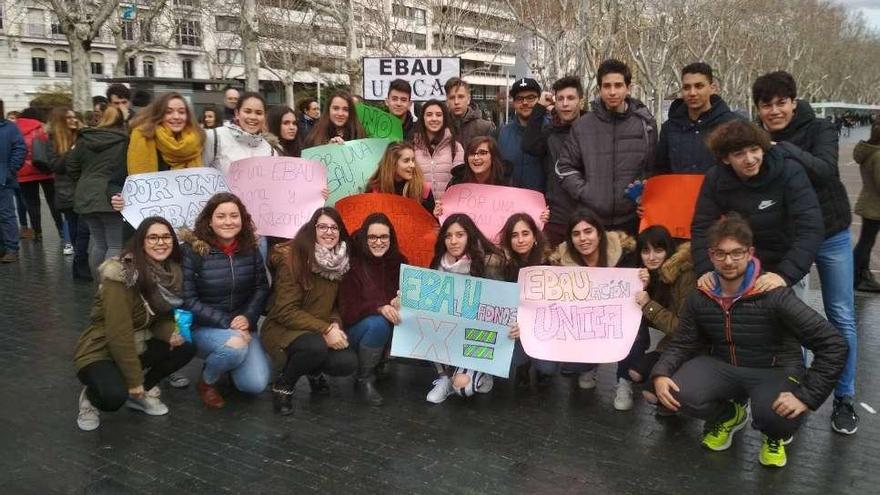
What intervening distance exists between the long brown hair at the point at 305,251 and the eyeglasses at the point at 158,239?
776 mm

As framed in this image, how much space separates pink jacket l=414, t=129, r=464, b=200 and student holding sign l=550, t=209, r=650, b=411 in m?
1.34

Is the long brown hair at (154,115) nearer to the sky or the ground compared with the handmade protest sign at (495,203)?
nearer to the sky

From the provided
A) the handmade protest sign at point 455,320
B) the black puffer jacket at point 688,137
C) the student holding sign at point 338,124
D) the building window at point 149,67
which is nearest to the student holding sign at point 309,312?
the handmade protest sign at point 455,320

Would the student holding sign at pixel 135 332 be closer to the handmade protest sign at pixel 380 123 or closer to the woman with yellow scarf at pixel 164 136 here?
the woman with yellow scarf at pixel 164 136

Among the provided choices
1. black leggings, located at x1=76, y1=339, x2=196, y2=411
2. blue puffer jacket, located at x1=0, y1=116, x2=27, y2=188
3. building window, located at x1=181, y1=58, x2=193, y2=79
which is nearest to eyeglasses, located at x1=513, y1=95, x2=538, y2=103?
black leggings, located at x1=76, y1=339, x2=196, y2=411

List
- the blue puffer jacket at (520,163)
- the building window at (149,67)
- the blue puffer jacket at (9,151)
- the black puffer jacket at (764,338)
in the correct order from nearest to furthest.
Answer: the black puffer jacket at (764,338) < the blue puffer jacket at (520,163) < the blue puffer jacket at (9,151) < the building window at (149,67)

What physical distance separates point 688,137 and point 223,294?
3313 mm

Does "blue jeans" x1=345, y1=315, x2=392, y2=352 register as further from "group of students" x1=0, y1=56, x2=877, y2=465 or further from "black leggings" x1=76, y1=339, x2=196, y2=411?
"black leggings" x1=76, y1=339, x2=196, y2=411

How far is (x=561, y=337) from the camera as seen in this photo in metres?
5.06

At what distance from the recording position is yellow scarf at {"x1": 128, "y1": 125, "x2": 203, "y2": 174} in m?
5.69

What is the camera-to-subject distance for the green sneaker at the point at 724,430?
432 cm

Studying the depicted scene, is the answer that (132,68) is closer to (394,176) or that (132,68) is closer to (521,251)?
(394,176)

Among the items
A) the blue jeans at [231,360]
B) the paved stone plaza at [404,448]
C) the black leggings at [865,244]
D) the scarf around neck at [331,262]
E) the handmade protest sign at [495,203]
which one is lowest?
the paved stone plaza at [404,448]

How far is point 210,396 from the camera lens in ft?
16.4
